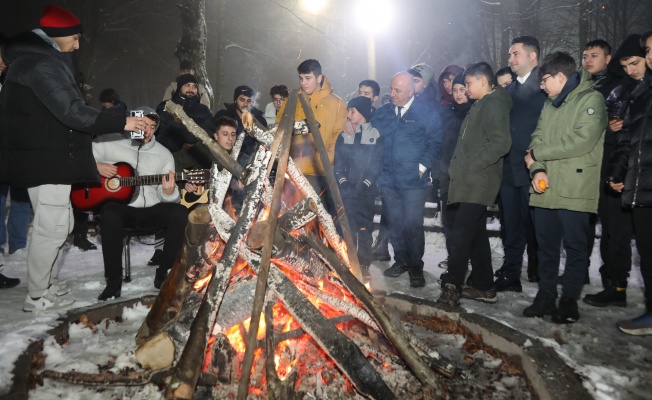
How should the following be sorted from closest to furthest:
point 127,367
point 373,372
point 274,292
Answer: point 373,372 → point 274,292 → point 127,367

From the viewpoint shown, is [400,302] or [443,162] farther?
[443,162]

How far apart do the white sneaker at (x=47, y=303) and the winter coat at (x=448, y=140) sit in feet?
16.9

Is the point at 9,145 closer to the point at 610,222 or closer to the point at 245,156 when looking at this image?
the point at 245,156

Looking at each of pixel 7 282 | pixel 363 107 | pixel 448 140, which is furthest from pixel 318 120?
pixel 7 282

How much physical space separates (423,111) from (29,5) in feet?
47.5

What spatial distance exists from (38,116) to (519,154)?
515cm

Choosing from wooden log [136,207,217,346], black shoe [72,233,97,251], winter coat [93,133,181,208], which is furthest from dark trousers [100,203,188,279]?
black shoe [72,233,97,251]

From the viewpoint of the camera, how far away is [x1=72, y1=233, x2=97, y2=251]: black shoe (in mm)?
6914

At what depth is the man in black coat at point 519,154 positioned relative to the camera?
4.54 metres

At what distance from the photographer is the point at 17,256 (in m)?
6.21

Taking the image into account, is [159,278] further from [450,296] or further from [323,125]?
[450,296]

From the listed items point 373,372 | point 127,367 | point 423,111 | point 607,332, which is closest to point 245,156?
point 423,111

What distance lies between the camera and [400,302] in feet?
13.3

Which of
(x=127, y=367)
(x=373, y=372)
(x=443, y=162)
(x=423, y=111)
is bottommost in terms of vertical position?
(x=127, y=367)
